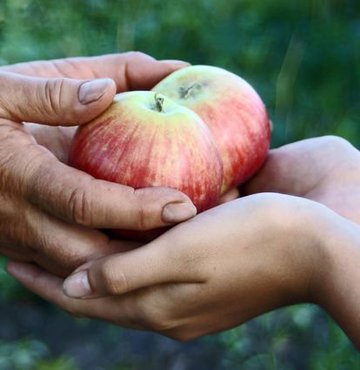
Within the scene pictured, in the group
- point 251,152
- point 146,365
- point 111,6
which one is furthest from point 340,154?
point 111,6

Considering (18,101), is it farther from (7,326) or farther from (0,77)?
(7,326)

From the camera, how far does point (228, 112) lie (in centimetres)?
149

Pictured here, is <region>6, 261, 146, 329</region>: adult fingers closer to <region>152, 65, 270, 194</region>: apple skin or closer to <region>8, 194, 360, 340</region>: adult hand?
<region>8, 194, 360, 340</region>: adult hand

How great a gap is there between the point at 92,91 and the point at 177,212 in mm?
241

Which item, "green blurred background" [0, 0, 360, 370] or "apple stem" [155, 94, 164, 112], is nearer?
"apple stem" [155, 94, 164, 112]

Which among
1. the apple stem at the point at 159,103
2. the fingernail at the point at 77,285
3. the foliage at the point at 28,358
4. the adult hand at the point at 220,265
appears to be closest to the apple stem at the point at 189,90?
the apple stem at the point at 159,103

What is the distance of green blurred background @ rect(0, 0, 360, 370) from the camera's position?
2184 millimetres

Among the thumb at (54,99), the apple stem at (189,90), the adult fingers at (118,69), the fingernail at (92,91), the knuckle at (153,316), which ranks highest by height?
the fingernail at (92,91)

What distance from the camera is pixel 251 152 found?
1517 mm

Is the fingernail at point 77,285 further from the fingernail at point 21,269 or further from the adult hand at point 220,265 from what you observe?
the fingernail at point 21,269

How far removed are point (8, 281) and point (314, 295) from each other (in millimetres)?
1184

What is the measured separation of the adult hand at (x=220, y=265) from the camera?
1.25 metres

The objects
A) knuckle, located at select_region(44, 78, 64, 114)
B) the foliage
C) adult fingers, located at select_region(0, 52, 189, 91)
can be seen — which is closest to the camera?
knuckle, located at select_region(44, 78, 64, 114)

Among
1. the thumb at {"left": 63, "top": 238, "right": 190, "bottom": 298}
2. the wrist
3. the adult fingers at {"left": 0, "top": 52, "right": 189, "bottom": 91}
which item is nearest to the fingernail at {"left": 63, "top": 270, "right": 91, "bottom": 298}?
the thumb at {"left": 63, "top": 238, "right": 190, "bottom": 298}
